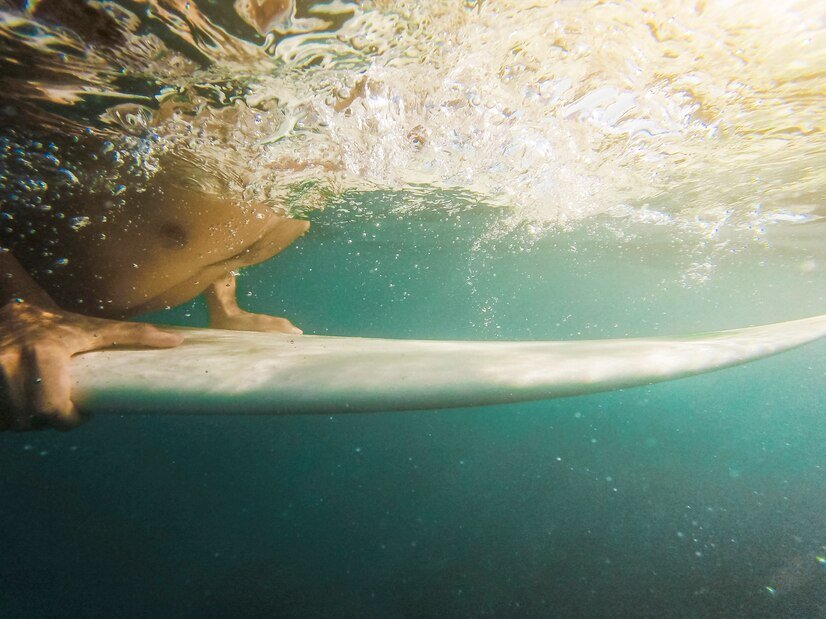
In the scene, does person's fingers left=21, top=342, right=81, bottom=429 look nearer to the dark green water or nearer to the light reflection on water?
the light reflection on water

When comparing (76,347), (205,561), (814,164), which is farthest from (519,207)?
(205,561)

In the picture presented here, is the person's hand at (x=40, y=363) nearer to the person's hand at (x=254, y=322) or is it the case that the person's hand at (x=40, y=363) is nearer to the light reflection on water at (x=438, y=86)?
the light reflection on water at (x=438, y=86)

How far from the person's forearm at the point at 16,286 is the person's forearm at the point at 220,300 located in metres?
3.18

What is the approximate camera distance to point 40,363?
2.12 m

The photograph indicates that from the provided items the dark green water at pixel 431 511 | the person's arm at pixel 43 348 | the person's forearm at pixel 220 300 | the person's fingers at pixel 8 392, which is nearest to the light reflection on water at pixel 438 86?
the person's forearm at pixel 220 300

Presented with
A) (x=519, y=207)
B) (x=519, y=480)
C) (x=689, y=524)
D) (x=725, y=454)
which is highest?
(x=519, y=207)

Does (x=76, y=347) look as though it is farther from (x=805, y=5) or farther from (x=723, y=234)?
(x=723, y=234)

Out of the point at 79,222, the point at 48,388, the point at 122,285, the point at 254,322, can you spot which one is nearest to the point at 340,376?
the point at 48,388

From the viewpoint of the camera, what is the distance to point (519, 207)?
13.1m

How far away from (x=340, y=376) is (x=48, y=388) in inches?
62.3

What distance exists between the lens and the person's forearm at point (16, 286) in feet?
10.8

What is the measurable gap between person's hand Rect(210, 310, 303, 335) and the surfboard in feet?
9.19

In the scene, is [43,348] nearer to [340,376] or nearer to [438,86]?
[340,376]

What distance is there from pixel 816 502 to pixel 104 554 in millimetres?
20025
